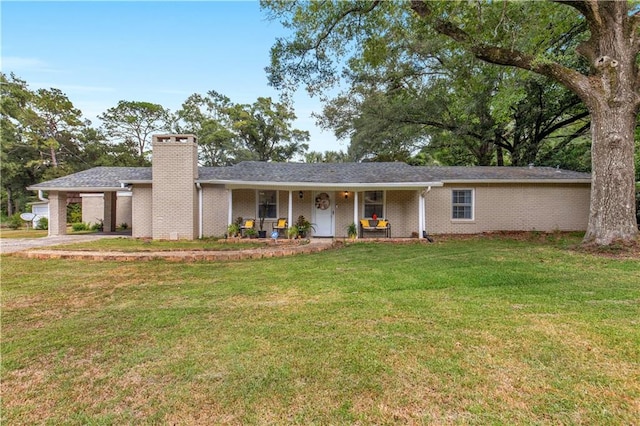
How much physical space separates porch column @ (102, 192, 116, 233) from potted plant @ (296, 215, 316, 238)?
1059 cm

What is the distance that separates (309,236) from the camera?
12.0 metres

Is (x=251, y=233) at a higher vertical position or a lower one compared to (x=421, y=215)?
lower

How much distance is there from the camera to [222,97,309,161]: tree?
2847 centimetres

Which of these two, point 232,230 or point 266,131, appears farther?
point 266,131

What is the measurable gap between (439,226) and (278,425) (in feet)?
38.7

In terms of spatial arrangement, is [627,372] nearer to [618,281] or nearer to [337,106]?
[618,281]

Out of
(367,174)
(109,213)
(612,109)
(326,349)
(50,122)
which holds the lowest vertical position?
(326,349)

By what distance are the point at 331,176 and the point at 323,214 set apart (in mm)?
1592

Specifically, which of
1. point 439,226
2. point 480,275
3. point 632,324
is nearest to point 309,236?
point 439,226

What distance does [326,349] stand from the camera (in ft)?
9.24

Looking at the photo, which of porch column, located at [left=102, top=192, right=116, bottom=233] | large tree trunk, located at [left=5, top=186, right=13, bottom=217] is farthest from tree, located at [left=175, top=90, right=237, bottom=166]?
large tree trunk, located at [left=5, top=186, right=13, bottom=217]

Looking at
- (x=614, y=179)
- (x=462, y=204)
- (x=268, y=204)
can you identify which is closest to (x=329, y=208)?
(x=268, y=204)

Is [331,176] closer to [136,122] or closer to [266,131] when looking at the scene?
[266,131]

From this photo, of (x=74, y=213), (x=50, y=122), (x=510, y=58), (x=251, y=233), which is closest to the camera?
(x=510, y=58)
